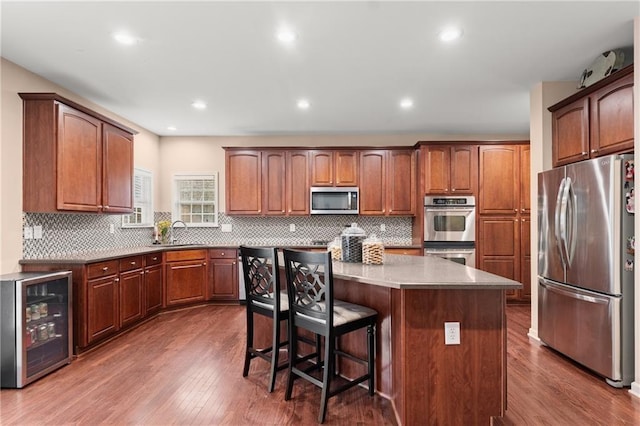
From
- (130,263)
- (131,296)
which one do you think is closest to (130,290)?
(131,296)

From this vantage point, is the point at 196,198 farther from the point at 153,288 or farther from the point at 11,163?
the point at 11,163

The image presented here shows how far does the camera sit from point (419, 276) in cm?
212

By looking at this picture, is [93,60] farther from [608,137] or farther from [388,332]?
[608,137]

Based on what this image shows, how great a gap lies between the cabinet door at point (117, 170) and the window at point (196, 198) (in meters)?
1.43

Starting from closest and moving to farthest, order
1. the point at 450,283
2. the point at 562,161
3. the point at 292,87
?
the point at 450,283, the point at 562,161, the point at 292,87

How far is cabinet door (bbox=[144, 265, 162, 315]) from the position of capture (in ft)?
14.2

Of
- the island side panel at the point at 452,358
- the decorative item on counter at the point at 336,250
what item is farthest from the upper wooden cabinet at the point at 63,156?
the island side panel at the point at 452,358

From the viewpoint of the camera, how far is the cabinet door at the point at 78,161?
324cm

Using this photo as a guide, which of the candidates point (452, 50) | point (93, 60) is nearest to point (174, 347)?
point (93, 60)

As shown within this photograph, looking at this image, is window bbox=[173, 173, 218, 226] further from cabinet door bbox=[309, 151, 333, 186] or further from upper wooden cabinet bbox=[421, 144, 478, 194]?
upper wooden cabinet bbox=[421, 144, 478, 194]

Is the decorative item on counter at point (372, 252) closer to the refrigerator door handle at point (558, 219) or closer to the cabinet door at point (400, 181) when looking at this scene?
the refrigerator door handle at point (558, 219)

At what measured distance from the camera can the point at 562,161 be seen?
11.0 ft

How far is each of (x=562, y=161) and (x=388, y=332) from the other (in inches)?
98.4

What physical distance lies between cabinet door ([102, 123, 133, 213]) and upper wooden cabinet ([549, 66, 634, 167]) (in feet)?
15.3
